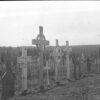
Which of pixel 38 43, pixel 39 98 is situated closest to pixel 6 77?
pixel 39 98

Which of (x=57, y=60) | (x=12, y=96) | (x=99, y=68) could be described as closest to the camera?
(x=12, y=96)

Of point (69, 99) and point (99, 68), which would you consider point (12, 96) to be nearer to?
point (69, 99)

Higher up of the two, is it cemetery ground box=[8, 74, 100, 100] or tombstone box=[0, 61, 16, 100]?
A: tombstone box=[0, 61, 16, 100]

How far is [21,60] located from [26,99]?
1.97m

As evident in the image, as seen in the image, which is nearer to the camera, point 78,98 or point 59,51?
point 78,98

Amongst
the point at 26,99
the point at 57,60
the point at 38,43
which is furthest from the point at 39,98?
the point at 57,60

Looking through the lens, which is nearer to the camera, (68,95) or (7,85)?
(7,85)

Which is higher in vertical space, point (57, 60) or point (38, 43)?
point (38, 43)

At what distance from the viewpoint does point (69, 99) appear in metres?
5.54

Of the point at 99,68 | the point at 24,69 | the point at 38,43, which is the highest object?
the point at 38,43

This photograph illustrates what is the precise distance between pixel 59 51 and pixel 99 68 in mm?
7833

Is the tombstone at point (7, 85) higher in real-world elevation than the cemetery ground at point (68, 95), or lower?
higher

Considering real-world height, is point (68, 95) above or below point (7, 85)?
below

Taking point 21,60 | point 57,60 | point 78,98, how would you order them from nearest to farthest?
point 78,98 < point 21,60 < point 57,60
